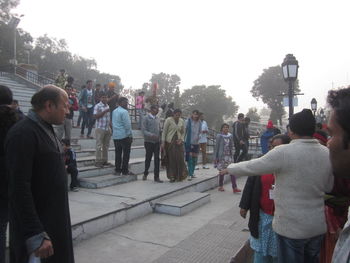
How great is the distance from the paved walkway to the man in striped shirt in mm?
2466

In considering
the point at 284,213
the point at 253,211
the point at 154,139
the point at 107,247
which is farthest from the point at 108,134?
the point at 284,213

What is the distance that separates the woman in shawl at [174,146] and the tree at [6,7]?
33.6m

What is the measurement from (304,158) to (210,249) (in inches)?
92.9

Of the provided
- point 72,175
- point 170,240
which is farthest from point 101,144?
point 170,240

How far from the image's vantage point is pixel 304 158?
2.39 meters

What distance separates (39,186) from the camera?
6.84 ft

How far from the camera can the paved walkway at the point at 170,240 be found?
12.8 feet

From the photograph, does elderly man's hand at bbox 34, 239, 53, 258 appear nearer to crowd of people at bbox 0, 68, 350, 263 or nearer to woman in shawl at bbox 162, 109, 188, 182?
crowd of people at bbox 0, 68, 350, 263

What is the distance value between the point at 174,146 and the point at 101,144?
176 centimetres

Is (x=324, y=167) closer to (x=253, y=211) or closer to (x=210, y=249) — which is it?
(x=253, y=211)

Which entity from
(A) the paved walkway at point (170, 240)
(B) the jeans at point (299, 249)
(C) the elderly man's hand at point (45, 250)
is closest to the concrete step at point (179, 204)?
(A) the paved walkway at point (170, 240)

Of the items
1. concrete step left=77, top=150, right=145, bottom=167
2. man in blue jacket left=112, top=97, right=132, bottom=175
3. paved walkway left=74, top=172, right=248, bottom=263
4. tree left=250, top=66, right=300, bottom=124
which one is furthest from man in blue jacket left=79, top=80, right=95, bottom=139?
tree left=250, top=66, right=300, bottom=124

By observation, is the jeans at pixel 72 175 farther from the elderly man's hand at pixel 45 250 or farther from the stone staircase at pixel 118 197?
the elderly man's hand at pixel 45 250

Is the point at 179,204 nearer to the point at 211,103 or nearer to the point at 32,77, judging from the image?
the point at 32,77
